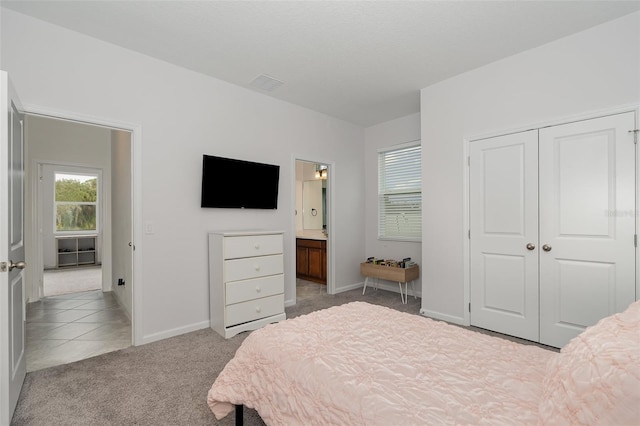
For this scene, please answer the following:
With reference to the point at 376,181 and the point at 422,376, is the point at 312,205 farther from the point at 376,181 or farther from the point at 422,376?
the point at 422,376

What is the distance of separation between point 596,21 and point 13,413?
16.3ft

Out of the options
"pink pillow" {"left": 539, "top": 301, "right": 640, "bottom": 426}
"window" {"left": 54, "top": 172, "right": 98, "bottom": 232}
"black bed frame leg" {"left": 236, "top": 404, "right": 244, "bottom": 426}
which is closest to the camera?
"pink pillow" {"left": 539, "top": 301, "right": 640, "bottom": 426}

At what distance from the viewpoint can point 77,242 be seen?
711 cm

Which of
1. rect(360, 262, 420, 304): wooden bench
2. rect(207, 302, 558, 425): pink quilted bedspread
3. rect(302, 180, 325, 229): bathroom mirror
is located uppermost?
rect(302, 180, 325, 229): bathroom mirror

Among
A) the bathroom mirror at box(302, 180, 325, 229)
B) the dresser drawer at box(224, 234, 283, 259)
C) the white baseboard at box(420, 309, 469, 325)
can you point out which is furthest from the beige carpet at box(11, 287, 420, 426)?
the bathroom mirror at box(302, 180, 325, 229)

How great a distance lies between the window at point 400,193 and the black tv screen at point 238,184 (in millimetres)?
1988

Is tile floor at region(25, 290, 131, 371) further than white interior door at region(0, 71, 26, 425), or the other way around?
tile floor at region(25, 290, 131, 371)

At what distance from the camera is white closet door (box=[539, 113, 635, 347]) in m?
2.50

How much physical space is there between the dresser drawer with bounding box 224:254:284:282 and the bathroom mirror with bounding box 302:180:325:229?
9.67 ft

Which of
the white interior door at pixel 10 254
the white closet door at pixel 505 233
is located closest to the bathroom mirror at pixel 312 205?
the white closet door at pixel 505 233

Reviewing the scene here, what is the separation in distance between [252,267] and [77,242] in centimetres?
606

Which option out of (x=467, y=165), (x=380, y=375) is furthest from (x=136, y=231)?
(x=467, y=165)

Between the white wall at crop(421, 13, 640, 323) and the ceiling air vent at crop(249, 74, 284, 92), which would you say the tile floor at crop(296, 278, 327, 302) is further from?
the ceiling air vent at crop(249, 74, 284, 92)

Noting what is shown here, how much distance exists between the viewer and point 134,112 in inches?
116
